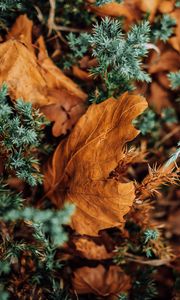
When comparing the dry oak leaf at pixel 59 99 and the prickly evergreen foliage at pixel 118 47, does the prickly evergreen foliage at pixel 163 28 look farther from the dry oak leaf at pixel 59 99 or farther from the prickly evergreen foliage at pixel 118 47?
the dry oak leaf at pixel 59 99

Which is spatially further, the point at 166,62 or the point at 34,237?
the point at 166,62

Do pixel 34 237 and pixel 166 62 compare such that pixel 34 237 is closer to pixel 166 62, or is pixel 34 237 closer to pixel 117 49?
pixel 117 49

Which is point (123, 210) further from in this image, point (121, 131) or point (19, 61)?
point (19, 61)

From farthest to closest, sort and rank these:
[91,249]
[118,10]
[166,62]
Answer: [166,62], [118,10], [91,249]

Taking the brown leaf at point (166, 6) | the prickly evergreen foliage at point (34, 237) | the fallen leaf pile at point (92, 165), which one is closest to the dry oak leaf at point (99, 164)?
the fallen leaf pile at point (92, 165)

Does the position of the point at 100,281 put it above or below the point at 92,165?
below

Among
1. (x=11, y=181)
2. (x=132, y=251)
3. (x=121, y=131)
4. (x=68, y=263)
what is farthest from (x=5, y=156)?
(x=132, y=251)

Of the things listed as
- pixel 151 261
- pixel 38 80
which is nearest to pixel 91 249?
pixel 151 261
